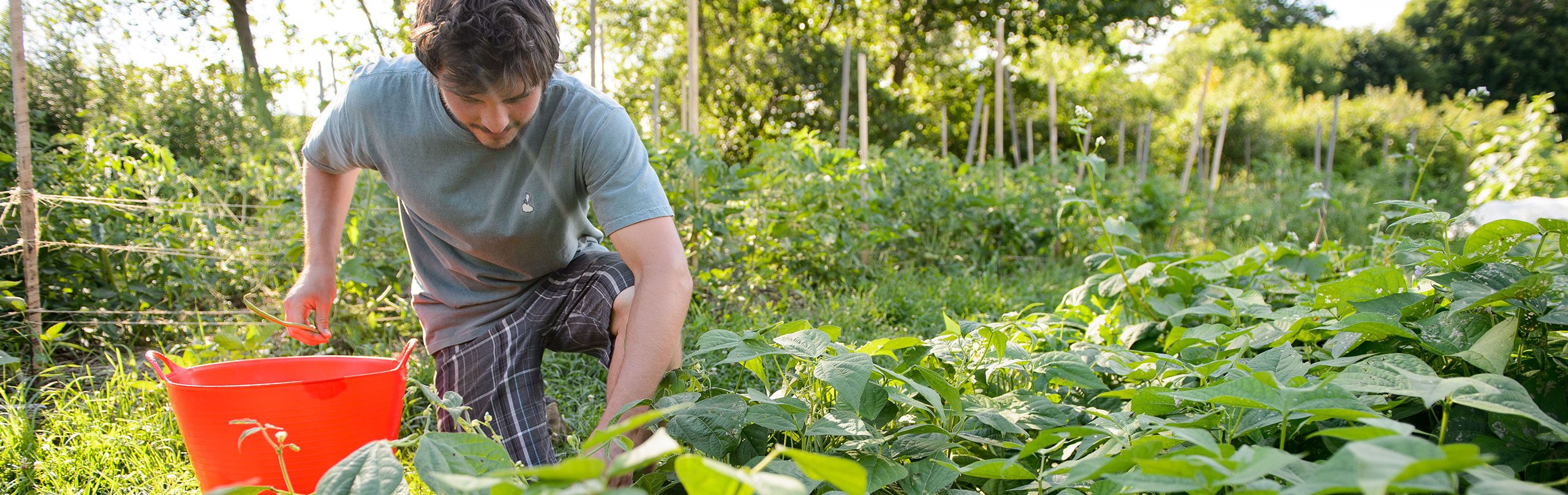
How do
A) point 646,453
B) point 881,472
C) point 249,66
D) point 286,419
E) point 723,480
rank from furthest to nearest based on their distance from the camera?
point 249,66
point 286,419
point 881,472
point 723,480
point 646,453

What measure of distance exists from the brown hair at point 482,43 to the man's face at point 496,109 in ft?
0.06

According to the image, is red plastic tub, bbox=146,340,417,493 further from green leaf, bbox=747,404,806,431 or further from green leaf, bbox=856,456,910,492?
green leaf, bbox=856,456,910,492

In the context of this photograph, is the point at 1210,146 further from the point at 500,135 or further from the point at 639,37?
the point at 500,135

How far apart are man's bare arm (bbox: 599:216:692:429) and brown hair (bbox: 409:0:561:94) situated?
323 millimetres

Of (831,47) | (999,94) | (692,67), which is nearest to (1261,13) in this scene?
(831,47)

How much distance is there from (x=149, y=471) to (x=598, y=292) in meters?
1.10

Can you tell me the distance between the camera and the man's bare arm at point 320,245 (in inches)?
71.6

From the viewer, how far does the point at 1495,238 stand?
1.22 meters

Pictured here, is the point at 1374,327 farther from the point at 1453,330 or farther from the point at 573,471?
the point at 573,471

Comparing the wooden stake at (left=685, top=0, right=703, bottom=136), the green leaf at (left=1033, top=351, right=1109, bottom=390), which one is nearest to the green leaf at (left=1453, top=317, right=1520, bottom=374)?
the green leaf at (left=1033, top=351, right=1109, bottom=390)

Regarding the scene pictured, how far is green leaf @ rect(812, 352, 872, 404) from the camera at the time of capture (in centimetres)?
100

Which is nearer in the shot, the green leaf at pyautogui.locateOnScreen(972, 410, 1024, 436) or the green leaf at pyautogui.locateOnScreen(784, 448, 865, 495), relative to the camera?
the green leaf at pyautogui.locateOnScreen(784, 448, 865, 495)

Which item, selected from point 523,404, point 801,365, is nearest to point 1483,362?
point 801,365

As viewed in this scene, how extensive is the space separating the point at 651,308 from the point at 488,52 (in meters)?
0.48
